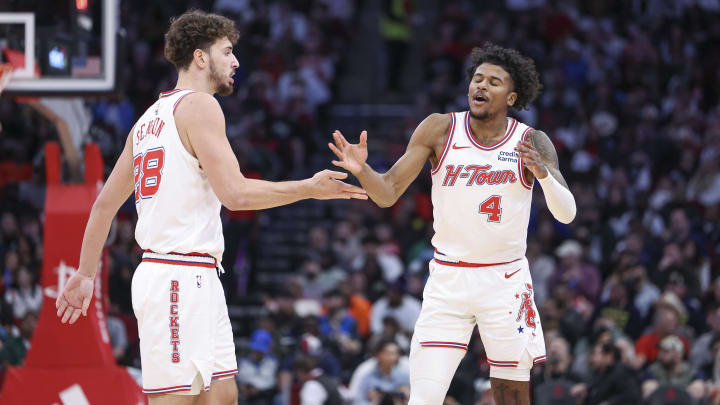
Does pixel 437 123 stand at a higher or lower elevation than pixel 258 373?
higher

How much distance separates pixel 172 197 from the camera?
16.1 ft

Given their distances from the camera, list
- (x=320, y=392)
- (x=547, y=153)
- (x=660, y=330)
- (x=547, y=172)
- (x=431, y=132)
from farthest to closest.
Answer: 1. (x=660, y=330)
2. (x=320, y=392)
3. (x=431, y=132)
4. (x=547, y=153)
5. (x=547, y=172)

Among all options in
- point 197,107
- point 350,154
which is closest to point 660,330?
point 350,154

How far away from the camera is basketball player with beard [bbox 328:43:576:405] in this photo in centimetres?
580

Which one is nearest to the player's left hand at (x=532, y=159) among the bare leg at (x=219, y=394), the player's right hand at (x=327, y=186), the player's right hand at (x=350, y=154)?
the player's right hand at (x=350, y=154)

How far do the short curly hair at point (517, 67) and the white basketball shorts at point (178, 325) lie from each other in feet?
7.30

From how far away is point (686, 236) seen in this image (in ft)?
43.1

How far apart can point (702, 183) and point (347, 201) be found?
5.75 metres

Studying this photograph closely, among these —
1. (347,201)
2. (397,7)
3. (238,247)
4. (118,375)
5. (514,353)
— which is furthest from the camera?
(397,7)

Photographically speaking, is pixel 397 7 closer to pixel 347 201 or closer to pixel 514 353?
pixel 347 201

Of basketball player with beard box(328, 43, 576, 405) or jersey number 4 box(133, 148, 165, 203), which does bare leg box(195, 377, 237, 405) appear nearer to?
jersey number 4 box(133, 148, 165, 203)

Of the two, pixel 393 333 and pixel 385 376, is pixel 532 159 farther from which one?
pixel 393 333

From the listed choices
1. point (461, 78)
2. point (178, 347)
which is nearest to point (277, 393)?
point (178, 347)

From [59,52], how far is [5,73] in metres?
0.70
